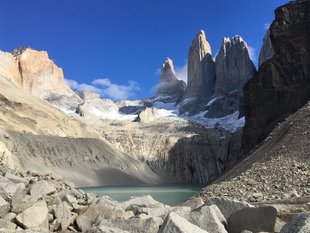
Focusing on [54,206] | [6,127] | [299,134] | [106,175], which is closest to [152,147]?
[106,175]

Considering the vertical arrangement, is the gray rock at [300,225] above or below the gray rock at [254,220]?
above

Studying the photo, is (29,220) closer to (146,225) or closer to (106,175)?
(146,225)

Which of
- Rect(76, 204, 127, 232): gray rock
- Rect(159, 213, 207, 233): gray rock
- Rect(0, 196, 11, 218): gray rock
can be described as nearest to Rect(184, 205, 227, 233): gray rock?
Rect(159, 213, 207, 233): gray rock

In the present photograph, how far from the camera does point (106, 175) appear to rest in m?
118

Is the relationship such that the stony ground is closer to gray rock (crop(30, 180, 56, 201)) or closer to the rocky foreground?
the rocky foreground

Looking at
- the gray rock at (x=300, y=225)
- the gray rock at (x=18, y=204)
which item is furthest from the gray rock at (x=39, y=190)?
the gray rock at (x=300, y=225)

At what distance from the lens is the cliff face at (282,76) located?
74438mm

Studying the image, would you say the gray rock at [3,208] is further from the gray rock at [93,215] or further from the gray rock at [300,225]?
the gray rock at [300,225]

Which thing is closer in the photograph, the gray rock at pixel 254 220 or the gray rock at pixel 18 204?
the gray rock at pixel 254 220

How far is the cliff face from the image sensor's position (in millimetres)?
74438

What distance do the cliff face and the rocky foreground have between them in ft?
207

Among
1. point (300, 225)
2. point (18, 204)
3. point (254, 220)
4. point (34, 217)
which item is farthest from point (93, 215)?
point (300, 225)

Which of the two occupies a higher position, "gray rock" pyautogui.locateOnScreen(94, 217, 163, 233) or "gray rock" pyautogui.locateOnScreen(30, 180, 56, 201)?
"gray rock" pyautogui.locateOnScreen(30, 180, 56, 201)

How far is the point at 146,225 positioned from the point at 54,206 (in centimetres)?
434
